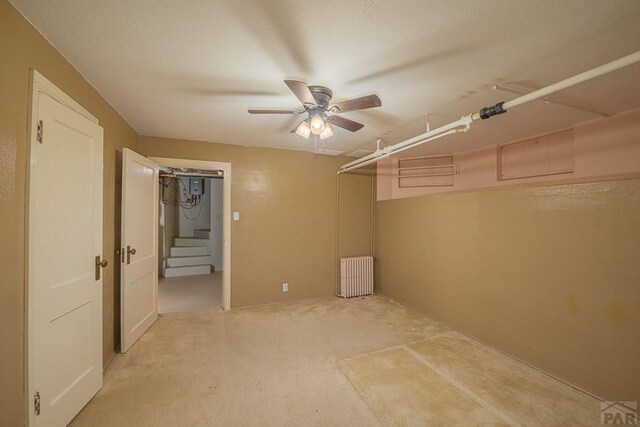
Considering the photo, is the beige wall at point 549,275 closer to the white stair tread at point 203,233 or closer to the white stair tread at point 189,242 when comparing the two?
the white stair tread at point 189,242

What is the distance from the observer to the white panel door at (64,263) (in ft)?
4.50

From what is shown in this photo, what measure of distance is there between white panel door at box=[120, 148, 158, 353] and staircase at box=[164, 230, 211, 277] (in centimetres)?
283

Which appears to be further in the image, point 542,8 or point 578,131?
point 578,131

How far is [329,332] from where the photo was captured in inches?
116

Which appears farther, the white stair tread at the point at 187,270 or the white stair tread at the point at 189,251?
the white stair tread at the point at 189,251

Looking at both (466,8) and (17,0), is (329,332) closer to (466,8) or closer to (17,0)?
(466,8)

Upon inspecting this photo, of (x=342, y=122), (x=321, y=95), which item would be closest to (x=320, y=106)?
(x=321, y=95)

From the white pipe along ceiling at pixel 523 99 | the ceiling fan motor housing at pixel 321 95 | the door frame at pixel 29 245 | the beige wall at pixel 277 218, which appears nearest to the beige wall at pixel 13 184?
the door frame at pixel 29 245

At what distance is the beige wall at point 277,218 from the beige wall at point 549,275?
161 cm

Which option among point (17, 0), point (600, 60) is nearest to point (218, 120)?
point (17, 0)

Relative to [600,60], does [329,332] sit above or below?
below

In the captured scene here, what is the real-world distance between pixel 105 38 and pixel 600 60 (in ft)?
9.99

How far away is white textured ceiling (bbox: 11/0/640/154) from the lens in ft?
4.05

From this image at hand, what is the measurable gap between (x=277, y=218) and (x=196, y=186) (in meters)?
4.20
